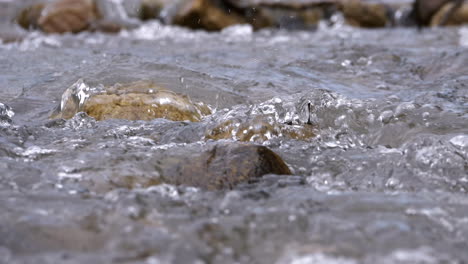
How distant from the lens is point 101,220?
6.82ft

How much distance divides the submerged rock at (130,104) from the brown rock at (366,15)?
25.1 feet

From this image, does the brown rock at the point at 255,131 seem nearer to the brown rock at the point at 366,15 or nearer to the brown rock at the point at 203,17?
the brown rock at the point at 203,17

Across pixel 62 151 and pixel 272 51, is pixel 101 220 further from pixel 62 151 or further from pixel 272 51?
pixel 272 51

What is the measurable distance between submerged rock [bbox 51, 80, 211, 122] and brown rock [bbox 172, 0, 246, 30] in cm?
659

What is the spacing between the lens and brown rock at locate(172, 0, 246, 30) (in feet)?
34.6

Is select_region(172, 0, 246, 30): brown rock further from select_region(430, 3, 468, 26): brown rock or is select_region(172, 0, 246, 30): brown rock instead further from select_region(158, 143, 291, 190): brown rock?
select_region(158, 143, 291, 190): brown rock

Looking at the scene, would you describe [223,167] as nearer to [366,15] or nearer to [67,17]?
[67,17]

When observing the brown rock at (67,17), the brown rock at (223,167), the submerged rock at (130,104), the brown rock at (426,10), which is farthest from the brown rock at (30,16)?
the brown rock at (223,167)

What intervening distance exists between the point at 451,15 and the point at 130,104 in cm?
839

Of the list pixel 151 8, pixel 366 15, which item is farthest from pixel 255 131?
pixel 151 8

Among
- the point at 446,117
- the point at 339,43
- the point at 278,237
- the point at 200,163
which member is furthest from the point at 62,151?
the point at 339,43

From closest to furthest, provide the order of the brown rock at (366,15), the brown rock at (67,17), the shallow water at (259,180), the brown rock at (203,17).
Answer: the shallow water at (259,180)
the brown rock at (67,17)
the brown rock at (203,17)
the brown rock at (366,15)

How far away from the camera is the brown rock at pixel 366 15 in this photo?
432 inches

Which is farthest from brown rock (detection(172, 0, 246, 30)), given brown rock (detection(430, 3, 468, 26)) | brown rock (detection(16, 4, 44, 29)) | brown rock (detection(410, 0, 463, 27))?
brown rock (detection(430, 3, 468, 26))
